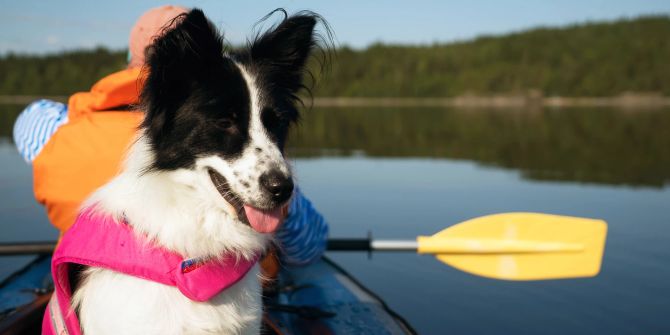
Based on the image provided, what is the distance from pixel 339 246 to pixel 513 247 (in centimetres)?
140

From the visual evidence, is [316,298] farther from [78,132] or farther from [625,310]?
[625,310]

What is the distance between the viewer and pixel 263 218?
234cm

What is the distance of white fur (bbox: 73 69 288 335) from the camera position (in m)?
2.18

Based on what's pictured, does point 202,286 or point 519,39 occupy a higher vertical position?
point 519,39

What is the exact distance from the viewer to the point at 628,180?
498 inches

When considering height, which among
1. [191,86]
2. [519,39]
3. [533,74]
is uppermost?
[519,39]

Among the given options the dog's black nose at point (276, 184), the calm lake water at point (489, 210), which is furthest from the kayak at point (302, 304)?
the dog's black nose at point (276, 184)

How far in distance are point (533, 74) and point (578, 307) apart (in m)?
92.5

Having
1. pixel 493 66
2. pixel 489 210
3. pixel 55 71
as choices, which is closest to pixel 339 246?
pixel 489 210

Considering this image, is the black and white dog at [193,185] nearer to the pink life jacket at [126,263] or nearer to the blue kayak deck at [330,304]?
the pink life jacket at [126,263]

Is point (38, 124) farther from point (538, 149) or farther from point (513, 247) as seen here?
point (538, 149)

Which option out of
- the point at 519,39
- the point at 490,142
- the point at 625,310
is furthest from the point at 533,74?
the point at 625,310

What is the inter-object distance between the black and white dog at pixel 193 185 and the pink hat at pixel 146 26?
83 centimetres

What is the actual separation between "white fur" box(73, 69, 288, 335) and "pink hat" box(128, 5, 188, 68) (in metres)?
0.99
